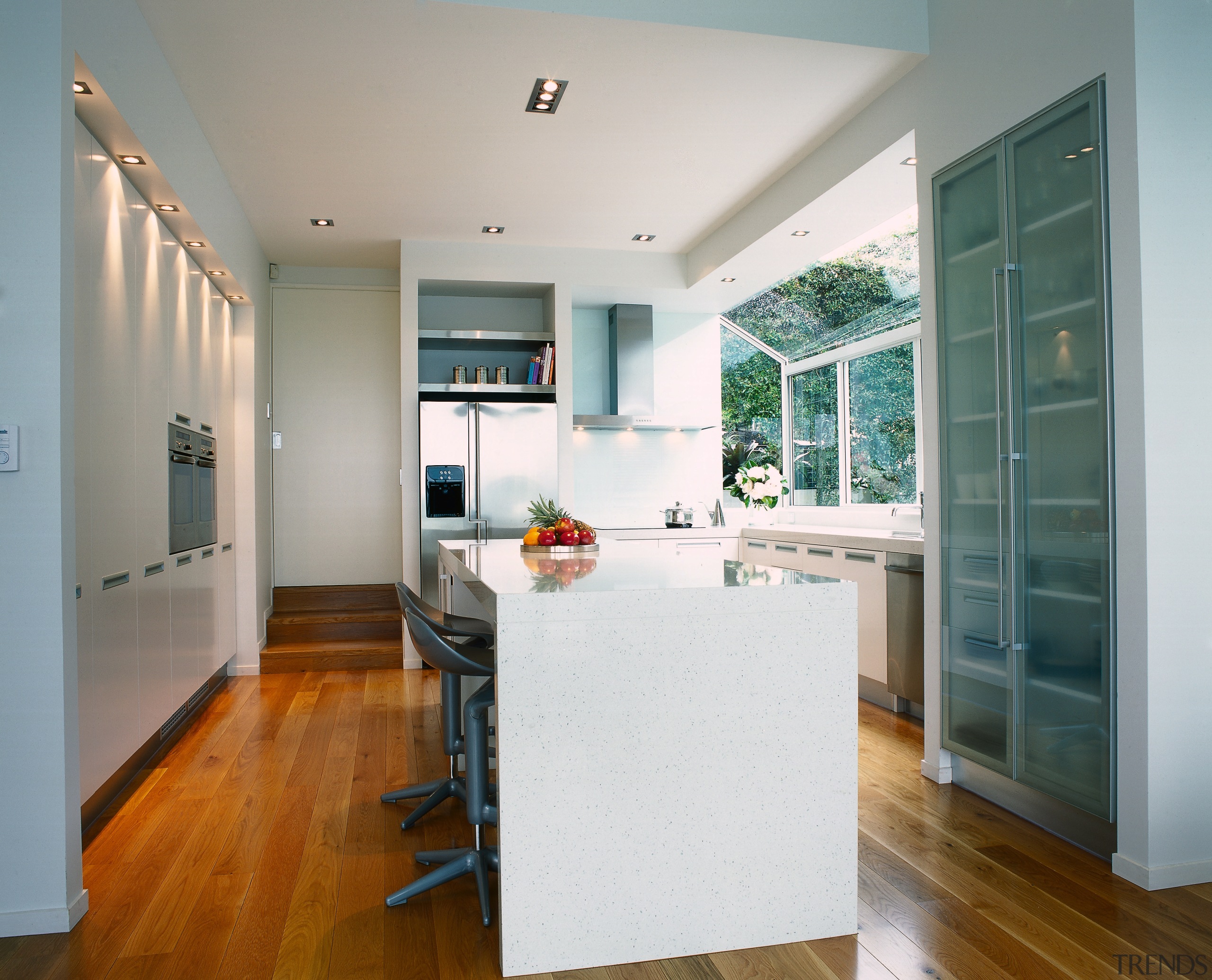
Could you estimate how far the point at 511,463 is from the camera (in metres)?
5.60

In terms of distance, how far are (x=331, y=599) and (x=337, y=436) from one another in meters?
1.23

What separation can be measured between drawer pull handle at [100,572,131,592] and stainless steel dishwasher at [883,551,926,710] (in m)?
3.21

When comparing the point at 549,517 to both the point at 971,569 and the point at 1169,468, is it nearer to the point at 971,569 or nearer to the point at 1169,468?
the point at 971,569

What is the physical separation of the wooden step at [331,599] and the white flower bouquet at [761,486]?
2645 mm

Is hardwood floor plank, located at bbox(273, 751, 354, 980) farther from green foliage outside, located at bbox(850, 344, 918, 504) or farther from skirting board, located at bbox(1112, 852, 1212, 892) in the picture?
green foliage outside, located at bbox(850, 344, 918, 504)

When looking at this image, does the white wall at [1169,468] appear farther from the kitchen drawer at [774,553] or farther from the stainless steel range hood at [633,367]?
the stainless steel range hood at [633,367]

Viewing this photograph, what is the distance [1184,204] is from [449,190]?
3.49m

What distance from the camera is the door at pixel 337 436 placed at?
6.31 m

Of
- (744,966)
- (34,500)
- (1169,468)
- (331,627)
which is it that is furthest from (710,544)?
(34,500)

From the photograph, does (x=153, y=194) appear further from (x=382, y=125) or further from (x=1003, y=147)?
(x=1003, y=147)

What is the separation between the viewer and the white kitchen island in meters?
1.87

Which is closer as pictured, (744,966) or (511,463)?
(744,966)

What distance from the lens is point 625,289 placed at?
5.93 metres

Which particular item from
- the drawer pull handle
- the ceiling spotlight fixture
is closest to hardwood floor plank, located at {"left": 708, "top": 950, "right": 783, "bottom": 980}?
the drawer pull handle
